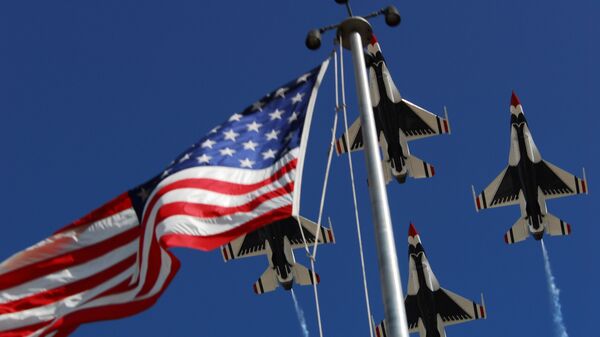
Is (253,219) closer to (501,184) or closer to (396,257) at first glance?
(396,257)

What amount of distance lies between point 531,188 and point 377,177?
125 ft

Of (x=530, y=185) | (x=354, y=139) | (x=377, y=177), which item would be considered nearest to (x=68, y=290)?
(x=377, y=177)

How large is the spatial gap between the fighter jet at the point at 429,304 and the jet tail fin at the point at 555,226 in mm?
4885

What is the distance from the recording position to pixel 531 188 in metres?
49.1

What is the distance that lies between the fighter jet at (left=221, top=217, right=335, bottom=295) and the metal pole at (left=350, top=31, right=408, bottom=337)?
38.5m

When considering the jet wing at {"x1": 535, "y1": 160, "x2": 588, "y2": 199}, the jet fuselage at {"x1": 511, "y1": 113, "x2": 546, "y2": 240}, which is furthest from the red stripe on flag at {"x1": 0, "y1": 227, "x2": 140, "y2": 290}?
the jet wing at {"x1": 535, "y1": 160, "x2": 588, "y2": 199}

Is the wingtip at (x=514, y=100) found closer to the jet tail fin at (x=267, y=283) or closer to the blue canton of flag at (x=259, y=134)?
the jet tail fin at (x=267, y=283)

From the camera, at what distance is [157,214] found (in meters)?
14.1

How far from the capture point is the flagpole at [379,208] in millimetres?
11344

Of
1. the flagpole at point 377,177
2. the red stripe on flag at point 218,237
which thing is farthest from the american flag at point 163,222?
the flagpole at point 377,177

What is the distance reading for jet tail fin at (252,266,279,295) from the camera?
52.3 meters

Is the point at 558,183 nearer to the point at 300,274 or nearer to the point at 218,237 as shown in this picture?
the point at 300,274

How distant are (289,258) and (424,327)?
762 centimetres

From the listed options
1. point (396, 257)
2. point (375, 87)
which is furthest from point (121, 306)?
point (375, 87)
